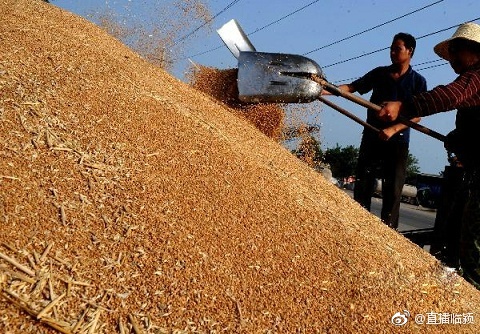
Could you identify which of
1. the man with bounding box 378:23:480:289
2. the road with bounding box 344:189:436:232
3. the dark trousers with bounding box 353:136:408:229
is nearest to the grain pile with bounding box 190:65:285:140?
the dark trousers with bounding box 353:136:408:229

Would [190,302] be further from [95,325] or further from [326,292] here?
[326,292]

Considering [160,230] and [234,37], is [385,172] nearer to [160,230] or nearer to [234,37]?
[234,37]

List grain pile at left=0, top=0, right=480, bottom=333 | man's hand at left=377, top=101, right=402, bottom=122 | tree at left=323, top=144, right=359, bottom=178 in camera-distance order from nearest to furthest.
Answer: grain pile at left=0, top=0, right=480, bottom=333 < man's hand at left=377, top=101, right=402, bottom=122 < tree at left=323, top=144, right=359, bottom=178

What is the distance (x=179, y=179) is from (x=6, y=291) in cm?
76

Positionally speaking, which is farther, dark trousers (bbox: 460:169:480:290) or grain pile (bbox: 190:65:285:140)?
grain pile (bbox: 190:65:285:140)

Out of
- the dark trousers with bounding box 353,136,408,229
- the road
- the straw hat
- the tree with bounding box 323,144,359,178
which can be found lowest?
the dark trousers with bounding box 353,136,408,229

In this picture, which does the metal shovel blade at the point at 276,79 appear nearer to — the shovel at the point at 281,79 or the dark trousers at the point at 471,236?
the shovel at the point at 281,79

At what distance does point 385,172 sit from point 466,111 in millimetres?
913

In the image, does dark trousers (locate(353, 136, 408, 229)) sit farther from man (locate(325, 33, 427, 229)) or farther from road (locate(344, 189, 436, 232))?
road (locate(344, 189, 436, 232))

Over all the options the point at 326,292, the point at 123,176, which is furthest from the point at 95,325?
the point at 326,292

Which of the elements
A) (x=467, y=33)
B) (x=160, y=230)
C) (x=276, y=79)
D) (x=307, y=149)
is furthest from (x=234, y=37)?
(x=160, y=230)

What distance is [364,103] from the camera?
2.67m

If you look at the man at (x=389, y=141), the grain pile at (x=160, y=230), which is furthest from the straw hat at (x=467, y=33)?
the grain pile at (x=160, y=230)

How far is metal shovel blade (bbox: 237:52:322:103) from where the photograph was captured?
285 centimetres
